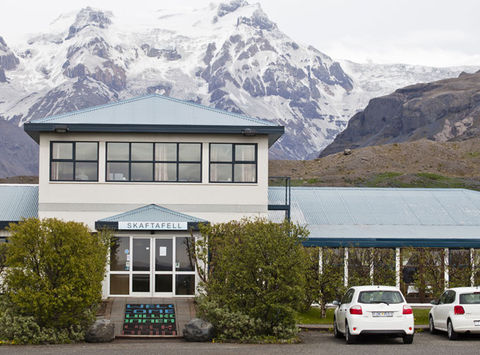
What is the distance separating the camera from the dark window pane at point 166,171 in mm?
30109

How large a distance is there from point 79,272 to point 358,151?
328 feet

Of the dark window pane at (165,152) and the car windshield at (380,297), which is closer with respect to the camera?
the car windshield at (380,297)

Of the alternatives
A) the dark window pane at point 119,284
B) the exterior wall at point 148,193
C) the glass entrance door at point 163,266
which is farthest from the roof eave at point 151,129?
the dark window pane at point 119,284

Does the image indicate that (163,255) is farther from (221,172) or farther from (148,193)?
(221,172)

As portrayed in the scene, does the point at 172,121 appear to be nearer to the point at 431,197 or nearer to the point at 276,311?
the point at 276,311

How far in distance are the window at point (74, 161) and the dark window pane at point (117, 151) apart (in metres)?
0.52

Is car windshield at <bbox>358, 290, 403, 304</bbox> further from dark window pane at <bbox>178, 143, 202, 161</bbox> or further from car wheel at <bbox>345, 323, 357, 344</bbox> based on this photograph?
dark window pane at <bbox>178, 143, 202, 161</bbox>

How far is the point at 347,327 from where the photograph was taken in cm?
2086

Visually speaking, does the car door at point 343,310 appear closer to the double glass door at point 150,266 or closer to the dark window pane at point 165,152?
the double glass door at point 150,266

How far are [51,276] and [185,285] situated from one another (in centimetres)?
803

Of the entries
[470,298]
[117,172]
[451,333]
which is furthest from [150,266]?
[470,298]

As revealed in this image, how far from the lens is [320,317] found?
28047 mm

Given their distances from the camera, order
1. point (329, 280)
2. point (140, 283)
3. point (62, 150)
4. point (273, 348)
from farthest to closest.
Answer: point (62, 150)
point (140, 283)
point (329, 280)
point (273, 348)

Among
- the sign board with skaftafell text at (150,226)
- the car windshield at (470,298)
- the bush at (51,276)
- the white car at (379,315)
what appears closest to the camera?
the white car at (379,315)
